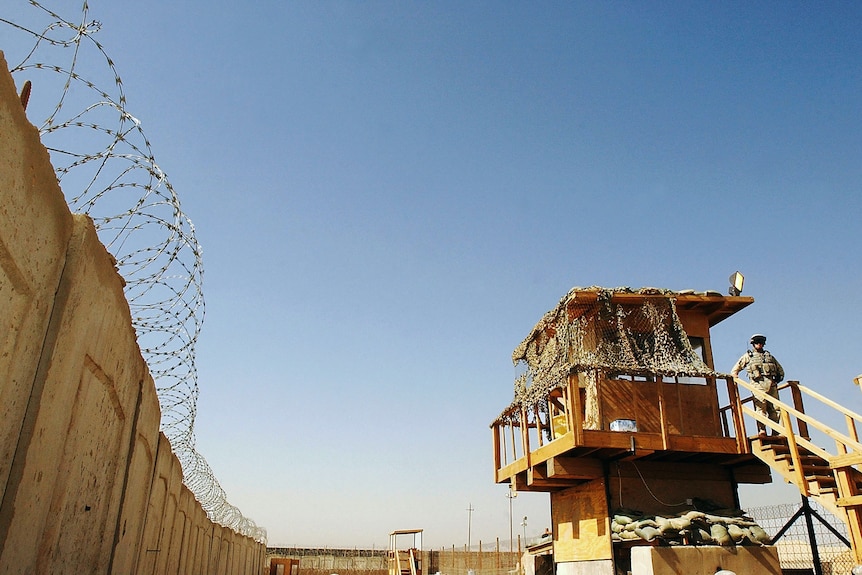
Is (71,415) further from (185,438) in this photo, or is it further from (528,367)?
(528,367)

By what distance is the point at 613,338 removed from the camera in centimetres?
1259

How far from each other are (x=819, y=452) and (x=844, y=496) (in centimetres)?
81

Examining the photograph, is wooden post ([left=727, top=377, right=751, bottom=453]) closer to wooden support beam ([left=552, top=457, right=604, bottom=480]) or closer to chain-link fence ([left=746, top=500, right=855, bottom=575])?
chain-link fence ([left=746, top=500, right=855, bottom=575])

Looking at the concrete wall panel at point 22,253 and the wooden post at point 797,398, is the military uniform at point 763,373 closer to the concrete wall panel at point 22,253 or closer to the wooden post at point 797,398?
the wooden post at point 797,398

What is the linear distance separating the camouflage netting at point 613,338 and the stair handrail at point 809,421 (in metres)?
0.78

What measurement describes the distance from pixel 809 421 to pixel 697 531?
243 centimetres

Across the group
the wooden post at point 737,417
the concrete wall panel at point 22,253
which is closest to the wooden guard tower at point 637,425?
the wooden post at point 737,417

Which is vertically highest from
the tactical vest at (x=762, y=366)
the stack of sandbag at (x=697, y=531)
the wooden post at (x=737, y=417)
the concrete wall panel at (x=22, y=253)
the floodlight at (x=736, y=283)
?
the floodlight at (x=736, y=283)

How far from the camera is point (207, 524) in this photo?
15789 millimetres

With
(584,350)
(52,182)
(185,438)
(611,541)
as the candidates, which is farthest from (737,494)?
(52,182)

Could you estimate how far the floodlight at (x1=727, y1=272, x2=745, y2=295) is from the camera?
13.1m

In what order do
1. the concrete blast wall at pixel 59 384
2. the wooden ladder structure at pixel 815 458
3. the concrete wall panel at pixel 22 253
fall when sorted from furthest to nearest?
the wooden ladder structure at pixel 815 458 → the concrete blast wall at pixel 59 384 → the concrete wall panel at pixel 22 253

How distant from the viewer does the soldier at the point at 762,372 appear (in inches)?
463

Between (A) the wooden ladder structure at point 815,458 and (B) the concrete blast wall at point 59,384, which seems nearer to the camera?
(B) the concrete blast wall at point 59,384
